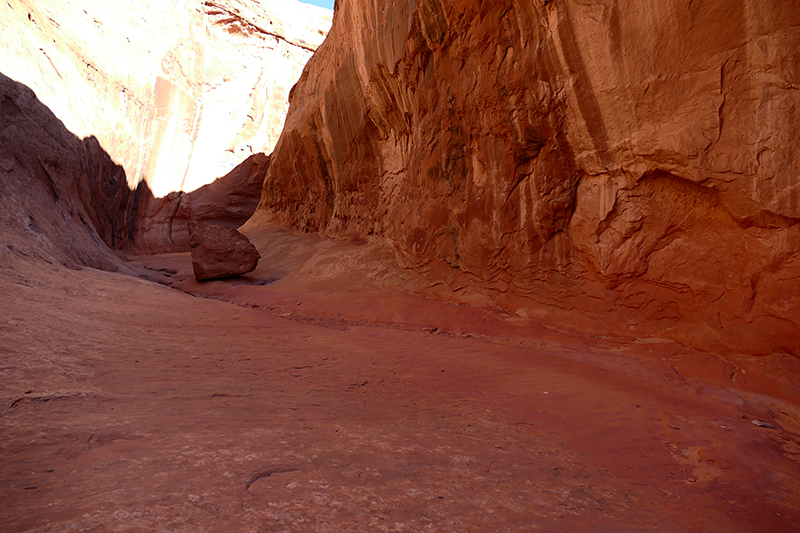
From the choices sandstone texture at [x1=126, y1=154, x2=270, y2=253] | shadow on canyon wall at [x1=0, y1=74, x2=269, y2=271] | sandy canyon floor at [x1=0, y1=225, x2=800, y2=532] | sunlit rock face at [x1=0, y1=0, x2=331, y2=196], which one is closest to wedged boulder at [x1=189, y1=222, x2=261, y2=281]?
shadow on canyon wall at [x1=0, y1=74, x2=269, y2=271]

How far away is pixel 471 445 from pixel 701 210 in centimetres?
442

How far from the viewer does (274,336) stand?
525 centimetres

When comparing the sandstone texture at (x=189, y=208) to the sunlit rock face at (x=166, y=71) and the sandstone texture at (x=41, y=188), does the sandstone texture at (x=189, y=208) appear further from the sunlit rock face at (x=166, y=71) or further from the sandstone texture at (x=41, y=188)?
the sandstone texture at (x=41, y=188)

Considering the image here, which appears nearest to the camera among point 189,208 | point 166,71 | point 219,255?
point 219,255

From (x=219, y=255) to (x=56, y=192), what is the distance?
12.2 ft

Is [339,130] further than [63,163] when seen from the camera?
Yes

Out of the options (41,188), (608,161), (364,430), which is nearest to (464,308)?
(608,161)

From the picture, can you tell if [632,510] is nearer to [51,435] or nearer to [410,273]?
[51,435]

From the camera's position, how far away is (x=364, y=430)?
2621 mm

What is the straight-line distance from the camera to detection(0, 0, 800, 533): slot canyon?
192 cm

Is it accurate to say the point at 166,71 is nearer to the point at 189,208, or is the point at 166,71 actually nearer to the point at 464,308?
the point at 189,208

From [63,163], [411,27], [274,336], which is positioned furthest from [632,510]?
[63,163]

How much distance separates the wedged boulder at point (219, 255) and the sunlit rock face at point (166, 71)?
17.6 ft

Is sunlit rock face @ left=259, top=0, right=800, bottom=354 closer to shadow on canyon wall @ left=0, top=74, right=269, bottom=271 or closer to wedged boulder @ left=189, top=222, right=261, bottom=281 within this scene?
wedged boulder @ left=189, top=222, right=261, bottom=281
